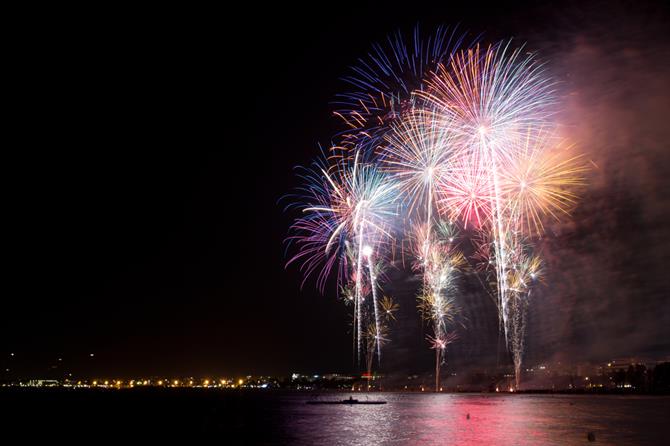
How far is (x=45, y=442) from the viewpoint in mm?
38250

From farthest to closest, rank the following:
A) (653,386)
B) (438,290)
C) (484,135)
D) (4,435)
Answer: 1. (653,386)
2. (438,290)
3. (4,435)
4. (484,135)

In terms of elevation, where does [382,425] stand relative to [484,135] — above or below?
below

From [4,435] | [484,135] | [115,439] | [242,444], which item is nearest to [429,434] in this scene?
[242,444]

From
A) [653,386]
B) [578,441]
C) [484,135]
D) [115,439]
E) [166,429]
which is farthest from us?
[653,386]

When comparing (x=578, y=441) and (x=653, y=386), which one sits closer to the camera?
(x=578, y=441)

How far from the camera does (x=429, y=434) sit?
110 ft

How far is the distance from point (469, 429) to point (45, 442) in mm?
28353

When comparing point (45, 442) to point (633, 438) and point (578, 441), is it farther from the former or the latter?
point (633, 438)

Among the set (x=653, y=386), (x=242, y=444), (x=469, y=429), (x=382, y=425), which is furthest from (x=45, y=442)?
(x=653, y=386)

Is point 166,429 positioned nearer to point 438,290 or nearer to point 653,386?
point 438,290

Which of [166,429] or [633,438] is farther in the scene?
[166,429]

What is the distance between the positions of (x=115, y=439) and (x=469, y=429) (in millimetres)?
24209

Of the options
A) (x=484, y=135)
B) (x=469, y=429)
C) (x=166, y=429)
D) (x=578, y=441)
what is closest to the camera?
(x=578, y=441)

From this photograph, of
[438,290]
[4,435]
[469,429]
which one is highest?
[438,290]
